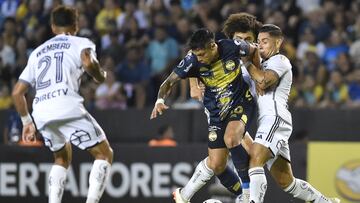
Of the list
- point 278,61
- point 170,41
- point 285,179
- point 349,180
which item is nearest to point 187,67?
point 278,61

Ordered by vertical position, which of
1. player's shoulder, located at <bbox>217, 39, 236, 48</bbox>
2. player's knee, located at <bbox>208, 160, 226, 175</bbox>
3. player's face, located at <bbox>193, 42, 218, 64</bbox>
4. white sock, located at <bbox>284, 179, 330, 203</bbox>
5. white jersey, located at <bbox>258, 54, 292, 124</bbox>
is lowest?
white sock, located at <bbox>284, 179, 330, 203</bbox>

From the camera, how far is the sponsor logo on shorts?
45.6ft

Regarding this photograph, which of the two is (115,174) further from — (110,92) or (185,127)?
(110,92)

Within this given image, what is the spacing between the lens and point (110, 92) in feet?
58.2

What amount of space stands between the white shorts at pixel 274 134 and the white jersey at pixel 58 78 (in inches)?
72.4

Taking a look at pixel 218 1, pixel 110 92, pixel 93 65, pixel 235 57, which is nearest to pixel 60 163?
pixel 93 65

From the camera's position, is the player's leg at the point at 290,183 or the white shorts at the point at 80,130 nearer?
the white shorts at the point at 80,130

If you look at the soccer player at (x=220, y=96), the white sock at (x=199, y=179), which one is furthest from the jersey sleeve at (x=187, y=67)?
the white sock at (x=199, y=179)

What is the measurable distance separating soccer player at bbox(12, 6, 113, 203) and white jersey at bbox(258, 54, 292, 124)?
5.46 feet

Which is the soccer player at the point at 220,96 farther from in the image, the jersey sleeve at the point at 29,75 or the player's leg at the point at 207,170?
the jersey sleeve at the point at 29,75

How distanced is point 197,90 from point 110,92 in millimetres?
6891

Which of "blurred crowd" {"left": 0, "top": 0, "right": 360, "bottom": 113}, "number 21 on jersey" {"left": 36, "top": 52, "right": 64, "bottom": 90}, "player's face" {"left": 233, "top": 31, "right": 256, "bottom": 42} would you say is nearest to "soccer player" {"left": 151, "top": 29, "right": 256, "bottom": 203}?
"player's face" {"left": 233, "top": 31, "right": 256, "bottom": 42}

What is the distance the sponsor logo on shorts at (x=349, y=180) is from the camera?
13.9 m

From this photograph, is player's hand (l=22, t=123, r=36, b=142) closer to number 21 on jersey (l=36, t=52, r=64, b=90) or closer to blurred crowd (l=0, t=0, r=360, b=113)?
number 21 on jersey (l=36, t=52, r=64, b=90)
